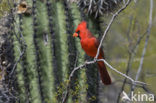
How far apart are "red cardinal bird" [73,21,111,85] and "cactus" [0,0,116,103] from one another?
0.11m

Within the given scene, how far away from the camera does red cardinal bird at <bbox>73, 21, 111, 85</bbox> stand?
2400 mm

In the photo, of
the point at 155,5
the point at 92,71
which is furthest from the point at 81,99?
the point at 155,5

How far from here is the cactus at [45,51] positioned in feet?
8.15

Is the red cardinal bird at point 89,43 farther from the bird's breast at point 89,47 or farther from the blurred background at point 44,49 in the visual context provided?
the blurred background at point 44,49

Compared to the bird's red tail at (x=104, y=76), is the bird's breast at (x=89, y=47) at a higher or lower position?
higher

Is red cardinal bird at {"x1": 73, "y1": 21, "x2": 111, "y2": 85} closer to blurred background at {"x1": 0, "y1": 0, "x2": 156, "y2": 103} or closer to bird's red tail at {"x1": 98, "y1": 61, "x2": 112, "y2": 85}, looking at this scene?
bird's red tail at {"x1": 98, "y1": 61, "x2": 112, "y2": 85}

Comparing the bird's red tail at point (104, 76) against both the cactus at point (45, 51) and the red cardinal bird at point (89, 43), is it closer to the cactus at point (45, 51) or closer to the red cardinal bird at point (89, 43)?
the red cardinal bird at point (89, 43)

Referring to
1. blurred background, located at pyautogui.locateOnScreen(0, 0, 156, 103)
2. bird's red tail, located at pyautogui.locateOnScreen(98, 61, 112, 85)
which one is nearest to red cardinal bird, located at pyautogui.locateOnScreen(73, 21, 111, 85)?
bird's red tail, located at pyautogui.locateOnScreen(98, 61, 112, 85)

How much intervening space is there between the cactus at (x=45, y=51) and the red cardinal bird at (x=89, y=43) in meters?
0.11

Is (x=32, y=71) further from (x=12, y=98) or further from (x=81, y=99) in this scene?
(x=81, y=99)

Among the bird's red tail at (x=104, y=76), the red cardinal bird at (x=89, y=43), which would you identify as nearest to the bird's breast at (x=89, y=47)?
the red cardinal bird at (x=89, y=43)

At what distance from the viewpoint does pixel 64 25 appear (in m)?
2.50

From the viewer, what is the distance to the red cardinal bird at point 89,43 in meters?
2.40

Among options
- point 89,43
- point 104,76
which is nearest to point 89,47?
point 89,43
